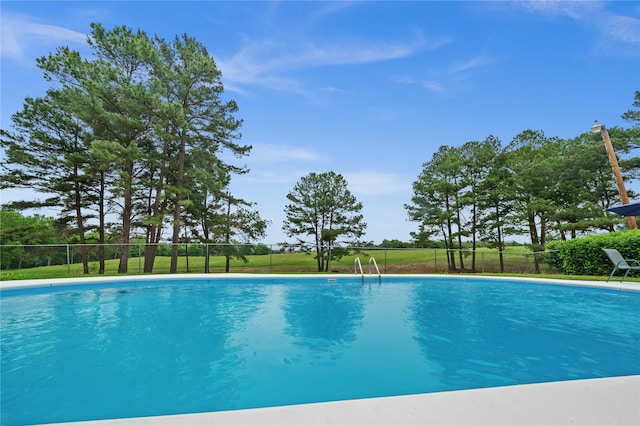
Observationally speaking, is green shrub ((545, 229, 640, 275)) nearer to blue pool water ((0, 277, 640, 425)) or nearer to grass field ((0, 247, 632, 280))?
grass field ((0, 247, 632, 280))

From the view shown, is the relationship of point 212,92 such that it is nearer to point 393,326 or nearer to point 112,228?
point 112,228

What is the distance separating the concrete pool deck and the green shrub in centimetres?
994

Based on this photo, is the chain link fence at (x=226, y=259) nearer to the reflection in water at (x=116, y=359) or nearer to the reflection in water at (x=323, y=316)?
the reflection in water at (x=323, y=316)

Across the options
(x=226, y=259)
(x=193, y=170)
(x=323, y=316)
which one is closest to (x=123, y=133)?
(x=193, y=170)

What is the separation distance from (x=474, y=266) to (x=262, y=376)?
20.3 meters

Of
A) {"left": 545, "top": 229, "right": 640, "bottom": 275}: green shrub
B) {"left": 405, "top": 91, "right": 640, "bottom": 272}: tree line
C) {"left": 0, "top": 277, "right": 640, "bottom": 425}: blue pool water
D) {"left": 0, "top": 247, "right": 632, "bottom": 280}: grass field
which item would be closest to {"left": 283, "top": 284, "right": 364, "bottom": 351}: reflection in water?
{"left": 0, "top": 277, "right": 640, "bottom": 425}: blue pool water

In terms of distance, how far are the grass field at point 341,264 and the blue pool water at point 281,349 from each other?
6495 mm

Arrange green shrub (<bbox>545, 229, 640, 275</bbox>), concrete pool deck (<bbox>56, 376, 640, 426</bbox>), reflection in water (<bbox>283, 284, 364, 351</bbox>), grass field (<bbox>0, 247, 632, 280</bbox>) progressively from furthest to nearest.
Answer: grass field (<bbox>0, 247, 632, 280</bbox>) → green shrub (<bbox>545, 229, 640, 275</bbox>) → reflection in water (<bbox>283, 284, 364, 351</bbox>) → concrete pool deck (<bbox>56, 376, 640, 426</bbox>)

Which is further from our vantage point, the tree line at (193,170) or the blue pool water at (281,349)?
the tree line at (193,170)

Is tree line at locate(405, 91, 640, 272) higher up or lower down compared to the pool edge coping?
higher up

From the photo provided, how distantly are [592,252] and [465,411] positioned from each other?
37.5ft

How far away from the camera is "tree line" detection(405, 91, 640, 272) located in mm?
15602

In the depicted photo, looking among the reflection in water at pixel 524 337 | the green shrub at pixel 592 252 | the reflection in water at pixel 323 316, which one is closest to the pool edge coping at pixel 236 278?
the reflection in water at pixel 524 337

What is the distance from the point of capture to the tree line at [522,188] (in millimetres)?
15602
